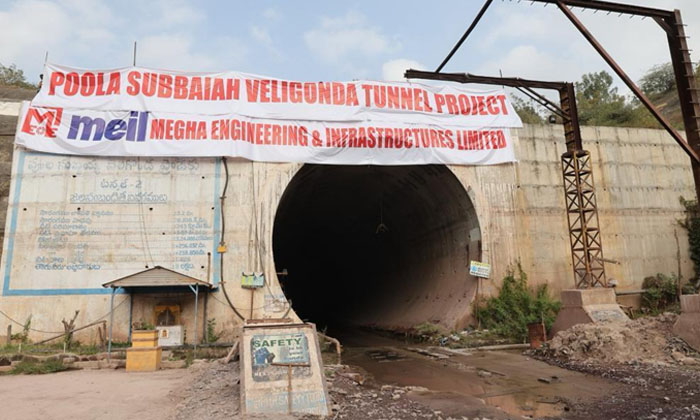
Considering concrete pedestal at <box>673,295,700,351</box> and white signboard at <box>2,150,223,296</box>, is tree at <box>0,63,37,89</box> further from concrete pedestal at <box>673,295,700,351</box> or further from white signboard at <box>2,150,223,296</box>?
concrete pedestal at <box>673,295,700,351</box>

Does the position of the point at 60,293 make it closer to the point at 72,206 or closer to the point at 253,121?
the point at 72,206

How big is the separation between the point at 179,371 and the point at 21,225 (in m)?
6.89

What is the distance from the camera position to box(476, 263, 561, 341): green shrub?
14586 mm

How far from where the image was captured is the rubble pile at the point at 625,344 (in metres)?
10.4

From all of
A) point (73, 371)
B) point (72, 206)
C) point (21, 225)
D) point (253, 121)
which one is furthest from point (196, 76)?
point (73, 371)

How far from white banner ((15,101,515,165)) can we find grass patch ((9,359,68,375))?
582cm

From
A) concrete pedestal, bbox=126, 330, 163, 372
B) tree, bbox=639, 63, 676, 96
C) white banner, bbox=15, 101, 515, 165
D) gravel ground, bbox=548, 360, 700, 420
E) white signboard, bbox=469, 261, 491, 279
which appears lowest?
gravel ground, bbox=548, 360, 700, 420

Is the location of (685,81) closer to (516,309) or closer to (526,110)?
(516,309)

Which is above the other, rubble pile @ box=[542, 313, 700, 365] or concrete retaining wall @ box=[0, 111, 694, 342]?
concrete retaining wall @ box=[0, 111, 694, 342]

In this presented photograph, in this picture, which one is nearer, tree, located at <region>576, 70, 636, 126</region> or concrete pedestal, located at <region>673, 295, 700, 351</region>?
concrete pedestal, located at <region>673, 295, 700, 351</region>

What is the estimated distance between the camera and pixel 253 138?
1423 centimetres

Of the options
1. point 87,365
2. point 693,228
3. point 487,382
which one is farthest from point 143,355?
point 693,228

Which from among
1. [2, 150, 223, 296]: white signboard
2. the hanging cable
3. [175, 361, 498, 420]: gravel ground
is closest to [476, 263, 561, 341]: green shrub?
[175, 361, 498, 420]: gravel ground

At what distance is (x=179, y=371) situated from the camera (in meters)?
9.77
